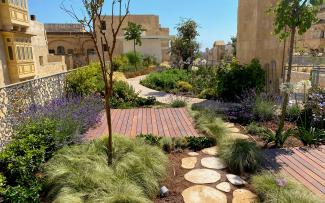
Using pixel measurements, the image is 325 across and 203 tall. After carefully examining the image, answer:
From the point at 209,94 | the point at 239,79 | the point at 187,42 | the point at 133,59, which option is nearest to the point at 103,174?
the point at 239,79

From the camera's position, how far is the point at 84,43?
101 feet

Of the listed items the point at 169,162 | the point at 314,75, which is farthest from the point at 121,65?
the point at 169,162

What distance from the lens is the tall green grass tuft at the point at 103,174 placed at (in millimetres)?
2766

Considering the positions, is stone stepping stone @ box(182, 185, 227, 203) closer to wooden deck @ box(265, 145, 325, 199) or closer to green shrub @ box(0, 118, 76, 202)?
wooden deck @ box(265, 145, 325, 199)

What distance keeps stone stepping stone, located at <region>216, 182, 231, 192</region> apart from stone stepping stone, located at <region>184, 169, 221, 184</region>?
12cm

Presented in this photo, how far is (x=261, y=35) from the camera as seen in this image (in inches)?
321

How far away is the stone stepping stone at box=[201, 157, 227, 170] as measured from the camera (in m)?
3.77

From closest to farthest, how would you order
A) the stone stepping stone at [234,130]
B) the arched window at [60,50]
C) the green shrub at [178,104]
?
the stone stepping stone at [234,130] → the green shrub at [178,104] → the arched window at [60,50]

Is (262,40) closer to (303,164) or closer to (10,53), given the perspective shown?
(303,164)

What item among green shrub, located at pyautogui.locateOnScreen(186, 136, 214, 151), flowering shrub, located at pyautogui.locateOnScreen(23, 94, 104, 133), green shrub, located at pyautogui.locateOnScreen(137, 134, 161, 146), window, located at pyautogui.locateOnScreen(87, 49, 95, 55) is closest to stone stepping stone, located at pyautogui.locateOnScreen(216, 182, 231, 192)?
green shrub, located at pyautogui.locateOnScreen(186, 136, 214, 151)

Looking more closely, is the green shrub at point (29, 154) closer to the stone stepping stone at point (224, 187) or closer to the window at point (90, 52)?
the stone stepping stone at point (224, 187)

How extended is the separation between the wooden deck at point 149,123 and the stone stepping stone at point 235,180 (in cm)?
150

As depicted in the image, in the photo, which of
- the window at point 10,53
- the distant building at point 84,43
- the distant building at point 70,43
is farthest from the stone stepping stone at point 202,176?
the distant building at point 70,43

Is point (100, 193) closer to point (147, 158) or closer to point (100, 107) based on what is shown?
point (147, 158)
